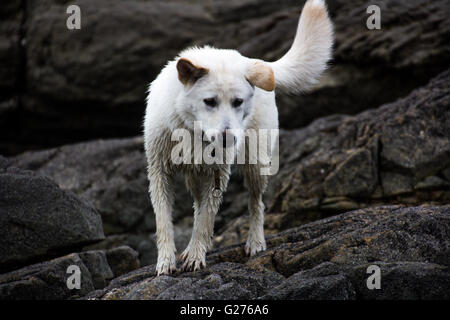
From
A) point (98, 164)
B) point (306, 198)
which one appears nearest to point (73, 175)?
point (98, 164)

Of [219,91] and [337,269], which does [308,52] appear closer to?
[219,91]

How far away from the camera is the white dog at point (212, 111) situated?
4.54m

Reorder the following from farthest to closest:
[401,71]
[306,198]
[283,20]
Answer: [283,20] < [401,71] < [306,198]

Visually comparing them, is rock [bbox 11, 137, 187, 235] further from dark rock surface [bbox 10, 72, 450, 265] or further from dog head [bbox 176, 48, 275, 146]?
dog head [bbox 176, 48, 275, 146]

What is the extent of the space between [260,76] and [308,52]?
63.9 inches

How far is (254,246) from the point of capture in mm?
5547

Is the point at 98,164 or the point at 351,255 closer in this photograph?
the point at 351,255

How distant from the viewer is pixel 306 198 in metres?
7.62

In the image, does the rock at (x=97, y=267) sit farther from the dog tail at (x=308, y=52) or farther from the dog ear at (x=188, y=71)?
the dog tail at (x=308, y=52)

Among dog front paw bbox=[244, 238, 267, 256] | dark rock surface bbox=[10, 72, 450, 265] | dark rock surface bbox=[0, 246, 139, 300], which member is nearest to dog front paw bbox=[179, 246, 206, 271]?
dog front paw bbox=[244, 238, 267, 256]

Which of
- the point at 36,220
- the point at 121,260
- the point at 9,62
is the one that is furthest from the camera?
the point at 9,62

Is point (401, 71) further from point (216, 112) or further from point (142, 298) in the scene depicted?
point (142, 298)

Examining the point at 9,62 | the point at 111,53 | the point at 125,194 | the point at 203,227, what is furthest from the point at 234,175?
the point at 9,62

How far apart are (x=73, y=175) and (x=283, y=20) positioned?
23.0 ft
